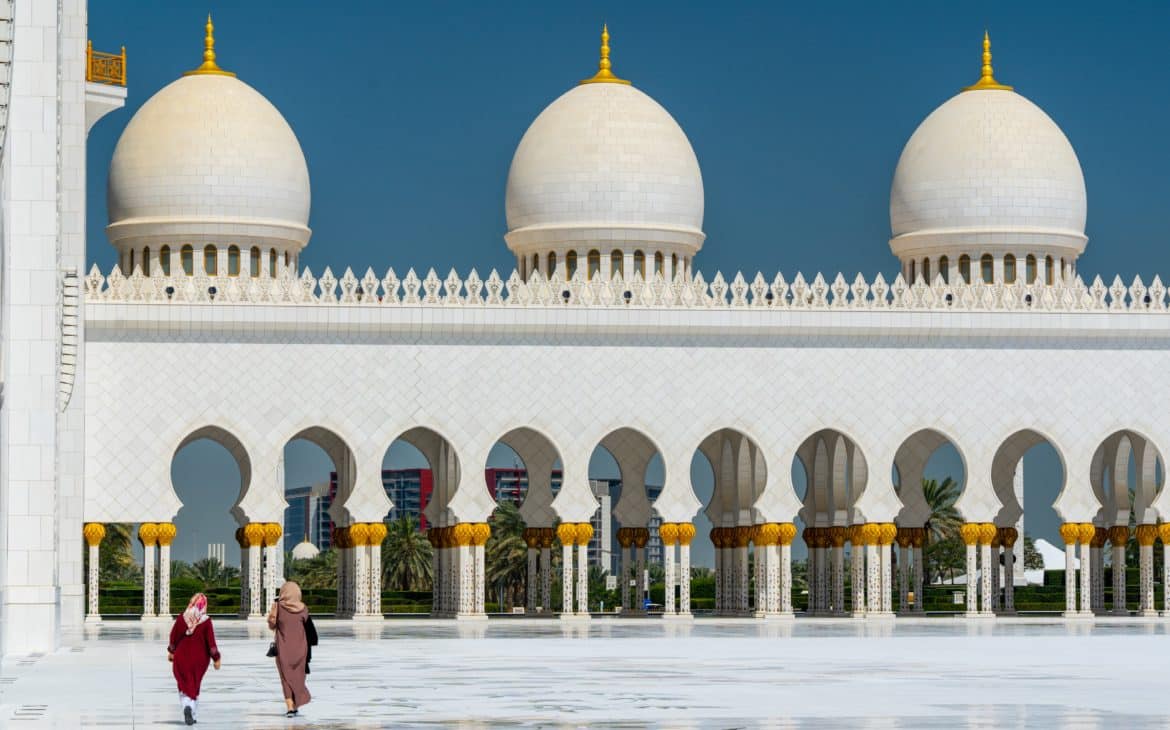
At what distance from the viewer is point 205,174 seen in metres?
39.8

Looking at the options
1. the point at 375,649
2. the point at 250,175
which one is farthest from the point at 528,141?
the point at 375,649

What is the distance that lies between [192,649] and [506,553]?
4602cm

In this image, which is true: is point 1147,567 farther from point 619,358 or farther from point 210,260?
point 210,260

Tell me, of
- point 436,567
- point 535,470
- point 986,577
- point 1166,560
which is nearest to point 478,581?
point 436,567

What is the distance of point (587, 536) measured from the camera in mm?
38625

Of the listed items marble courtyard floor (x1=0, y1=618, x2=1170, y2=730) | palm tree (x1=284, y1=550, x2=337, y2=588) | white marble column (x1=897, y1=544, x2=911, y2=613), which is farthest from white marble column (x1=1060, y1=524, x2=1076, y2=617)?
palm tree (x1=284, y1=550, x2=337, y2=588)

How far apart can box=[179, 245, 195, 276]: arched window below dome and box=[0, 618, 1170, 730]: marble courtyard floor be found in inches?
417

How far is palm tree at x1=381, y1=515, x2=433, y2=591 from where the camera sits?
213ft

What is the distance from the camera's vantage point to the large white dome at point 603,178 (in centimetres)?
4109

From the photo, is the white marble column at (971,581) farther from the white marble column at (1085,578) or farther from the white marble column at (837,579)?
the white marble column at (837,579)

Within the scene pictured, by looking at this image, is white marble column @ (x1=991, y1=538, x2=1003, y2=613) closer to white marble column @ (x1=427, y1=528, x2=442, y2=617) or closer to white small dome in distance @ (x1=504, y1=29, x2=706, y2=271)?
white small dome in distance @ (x1=504, y1=29, x2=706, y2=271)

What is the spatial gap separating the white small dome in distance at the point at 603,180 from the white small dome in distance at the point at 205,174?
177 inches

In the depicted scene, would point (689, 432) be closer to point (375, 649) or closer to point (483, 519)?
point (483, 519)

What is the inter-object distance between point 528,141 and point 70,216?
12.9 meters
